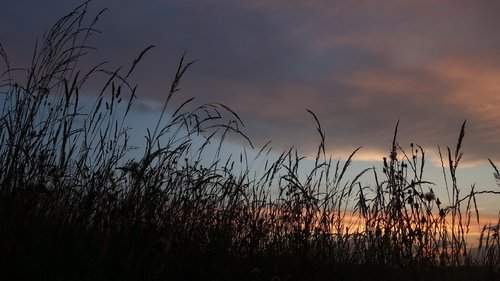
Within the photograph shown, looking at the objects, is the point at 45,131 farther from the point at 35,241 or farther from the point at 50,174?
the point at 35,241

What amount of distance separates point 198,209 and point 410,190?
7.26 ft

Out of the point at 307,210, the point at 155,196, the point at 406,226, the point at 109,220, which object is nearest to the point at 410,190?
the point at 406,226

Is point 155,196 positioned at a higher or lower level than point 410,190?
lower

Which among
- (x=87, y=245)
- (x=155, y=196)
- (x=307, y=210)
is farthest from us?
(x=307, y=210)

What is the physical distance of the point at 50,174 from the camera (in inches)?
149

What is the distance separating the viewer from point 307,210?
16.1 ft

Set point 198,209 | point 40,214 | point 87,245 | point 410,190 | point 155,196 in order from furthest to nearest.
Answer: point 410,190, point 198,209, point 155,196, point 40,214, point 87,245

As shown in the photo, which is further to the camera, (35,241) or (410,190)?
(410,190)

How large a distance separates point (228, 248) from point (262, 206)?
1.47 metres

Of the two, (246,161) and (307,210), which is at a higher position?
(246,161)

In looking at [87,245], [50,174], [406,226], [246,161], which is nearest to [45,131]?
[50,174]

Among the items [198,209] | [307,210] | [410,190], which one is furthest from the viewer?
[410,190]

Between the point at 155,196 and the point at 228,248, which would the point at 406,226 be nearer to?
the point at 228,248

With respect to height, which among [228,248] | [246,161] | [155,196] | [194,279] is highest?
[246,161]
